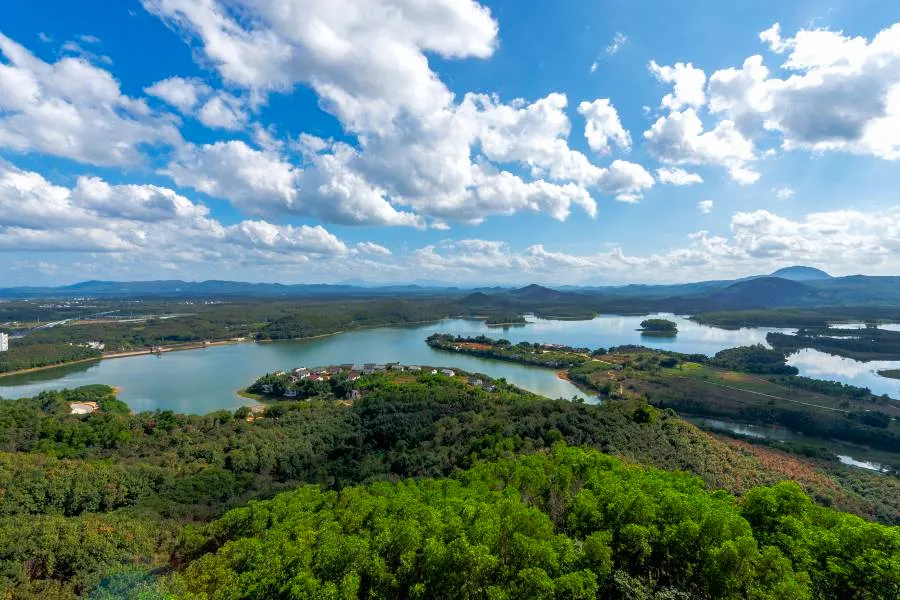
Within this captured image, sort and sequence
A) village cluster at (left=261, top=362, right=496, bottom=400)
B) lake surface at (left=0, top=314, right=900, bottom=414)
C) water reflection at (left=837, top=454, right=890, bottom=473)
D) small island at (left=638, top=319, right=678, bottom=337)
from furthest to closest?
1. small island at (left=638, top=319, right=678, bottom=337)
2. lake surface at (left=0, top=314, right=900, bottom=414)
3. village cluster at (left=261, top=362, right=496, bottom=400)
4. water reflection at (left=837, top=454, right=890, bottom=473)

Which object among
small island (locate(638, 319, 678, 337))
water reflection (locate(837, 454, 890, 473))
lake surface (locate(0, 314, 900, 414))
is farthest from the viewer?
small island (locate(638, 319, 678, 337))

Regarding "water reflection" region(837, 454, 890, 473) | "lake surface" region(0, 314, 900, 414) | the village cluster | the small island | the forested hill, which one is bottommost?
"water reflection" region(837, 454, 890, 473)

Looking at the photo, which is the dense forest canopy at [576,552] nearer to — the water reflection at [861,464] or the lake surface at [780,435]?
the water reflection at [861,464]

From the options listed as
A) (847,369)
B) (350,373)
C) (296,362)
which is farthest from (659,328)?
(296,362)

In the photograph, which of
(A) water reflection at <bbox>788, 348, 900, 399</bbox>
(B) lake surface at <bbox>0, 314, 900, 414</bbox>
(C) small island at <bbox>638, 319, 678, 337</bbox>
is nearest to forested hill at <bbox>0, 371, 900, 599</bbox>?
(B) lake surface at <bbox>0, 314, 900, 414</bbox>

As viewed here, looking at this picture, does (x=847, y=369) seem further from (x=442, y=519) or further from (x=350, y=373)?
(x=442, y=519)

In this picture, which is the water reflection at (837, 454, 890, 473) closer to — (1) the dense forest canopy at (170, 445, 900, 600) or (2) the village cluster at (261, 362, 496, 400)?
(2) the village cluster at (261, 362, 496, 400)
